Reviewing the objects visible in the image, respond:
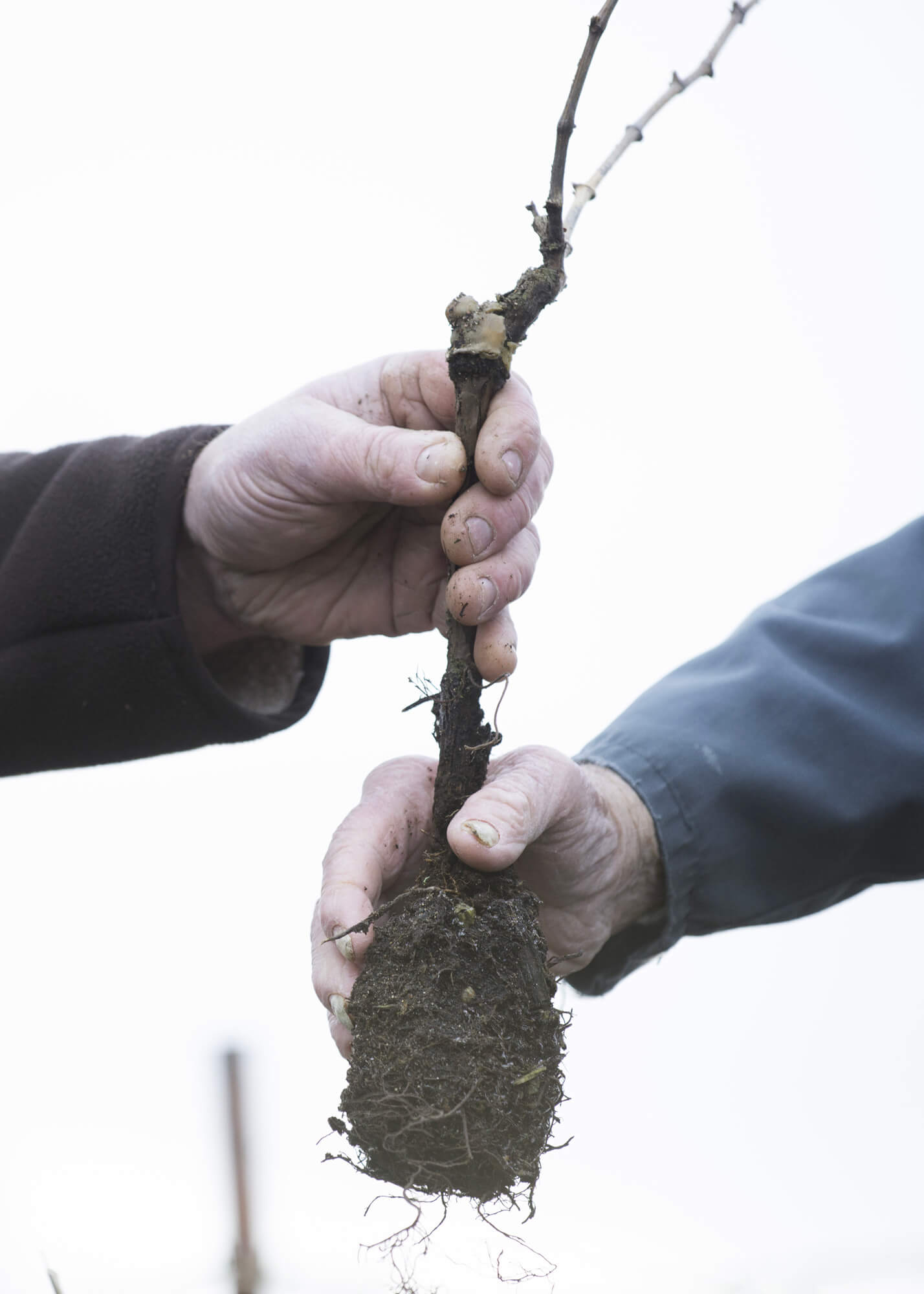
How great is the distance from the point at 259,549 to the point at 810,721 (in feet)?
2.59

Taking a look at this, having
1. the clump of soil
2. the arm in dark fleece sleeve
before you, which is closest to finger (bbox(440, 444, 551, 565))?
the clump of soil

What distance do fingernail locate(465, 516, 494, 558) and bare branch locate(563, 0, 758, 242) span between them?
291 millimetres

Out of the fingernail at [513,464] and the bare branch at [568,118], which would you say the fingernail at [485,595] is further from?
the bare branch at [568,118]

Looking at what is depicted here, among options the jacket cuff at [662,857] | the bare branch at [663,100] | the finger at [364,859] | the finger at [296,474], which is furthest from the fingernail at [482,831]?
the bare branch at [663,100]

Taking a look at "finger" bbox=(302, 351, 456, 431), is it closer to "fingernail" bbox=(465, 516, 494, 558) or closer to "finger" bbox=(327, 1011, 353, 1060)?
"fingernail" bbox=(465, 516, 494, 558)

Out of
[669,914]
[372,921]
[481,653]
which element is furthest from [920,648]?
[372,921]

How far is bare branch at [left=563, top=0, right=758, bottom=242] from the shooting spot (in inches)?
37.8

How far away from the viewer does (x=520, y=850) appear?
0.95m

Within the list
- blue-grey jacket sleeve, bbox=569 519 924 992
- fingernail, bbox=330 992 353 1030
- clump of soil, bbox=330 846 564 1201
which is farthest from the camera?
blue-grey jacket sleeve, bbox=569 519 924 992

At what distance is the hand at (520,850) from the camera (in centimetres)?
94

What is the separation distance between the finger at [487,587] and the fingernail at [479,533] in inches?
0.6

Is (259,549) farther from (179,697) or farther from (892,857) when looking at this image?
(892,857)

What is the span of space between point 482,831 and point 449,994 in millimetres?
150

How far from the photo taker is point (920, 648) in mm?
1311
